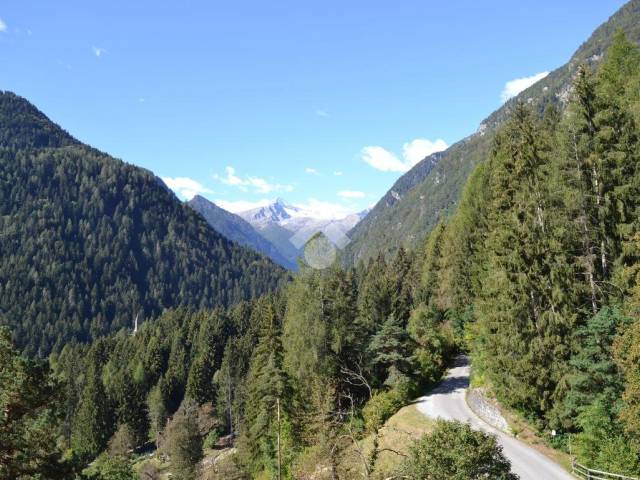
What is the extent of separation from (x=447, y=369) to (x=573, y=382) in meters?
24.6

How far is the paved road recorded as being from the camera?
23.2m

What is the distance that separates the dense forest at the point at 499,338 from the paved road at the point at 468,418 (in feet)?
4.58

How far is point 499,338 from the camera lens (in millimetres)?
27656

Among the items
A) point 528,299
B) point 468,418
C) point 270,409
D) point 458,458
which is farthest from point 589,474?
point 270,409

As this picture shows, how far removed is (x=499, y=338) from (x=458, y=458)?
14946mm

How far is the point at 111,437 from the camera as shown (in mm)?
84438

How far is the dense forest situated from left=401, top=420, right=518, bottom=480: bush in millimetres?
67

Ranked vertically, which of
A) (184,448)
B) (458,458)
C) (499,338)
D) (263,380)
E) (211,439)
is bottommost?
(211,439)

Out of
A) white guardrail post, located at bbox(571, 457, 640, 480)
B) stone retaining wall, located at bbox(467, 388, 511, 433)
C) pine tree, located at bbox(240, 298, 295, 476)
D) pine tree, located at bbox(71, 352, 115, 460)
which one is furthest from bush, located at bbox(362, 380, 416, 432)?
pine tree, located at bbox(71, 352, 115, 460)

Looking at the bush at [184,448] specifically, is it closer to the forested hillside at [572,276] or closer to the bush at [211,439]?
the bush at [211,439]

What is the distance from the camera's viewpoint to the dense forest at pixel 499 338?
18.1 meters

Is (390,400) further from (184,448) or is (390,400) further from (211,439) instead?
(211,439)

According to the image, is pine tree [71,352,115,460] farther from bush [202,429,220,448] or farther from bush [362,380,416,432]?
bush [362,380,416,432]

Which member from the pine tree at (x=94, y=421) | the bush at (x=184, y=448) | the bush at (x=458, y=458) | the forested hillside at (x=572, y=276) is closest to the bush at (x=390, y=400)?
the forested hillside at (x=572, y=276)
